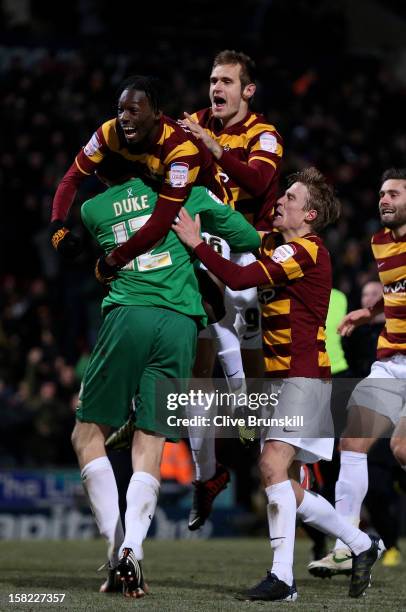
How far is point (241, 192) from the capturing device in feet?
23.3

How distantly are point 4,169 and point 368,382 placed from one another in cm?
1076

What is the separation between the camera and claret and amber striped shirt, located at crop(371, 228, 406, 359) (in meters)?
7.01

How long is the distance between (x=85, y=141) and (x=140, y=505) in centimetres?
1123

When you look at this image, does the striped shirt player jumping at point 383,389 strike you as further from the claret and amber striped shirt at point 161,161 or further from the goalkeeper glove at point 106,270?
the goalkeeper glove at point 106,270

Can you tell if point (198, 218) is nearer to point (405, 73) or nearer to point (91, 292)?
point (91, 292)

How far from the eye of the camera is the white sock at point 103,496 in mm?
6066

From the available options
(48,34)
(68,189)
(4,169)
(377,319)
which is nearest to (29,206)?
(4,169)

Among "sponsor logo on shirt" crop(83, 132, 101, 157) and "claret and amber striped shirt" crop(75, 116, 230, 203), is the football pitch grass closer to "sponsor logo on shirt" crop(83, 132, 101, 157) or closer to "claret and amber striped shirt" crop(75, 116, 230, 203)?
"claret and amber striped shirt" crop(75, 116, 230, 203)

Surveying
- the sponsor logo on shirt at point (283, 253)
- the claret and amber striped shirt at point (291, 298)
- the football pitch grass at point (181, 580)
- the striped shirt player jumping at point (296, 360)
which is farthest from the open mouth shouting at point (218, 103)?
the football pitch grass at point (181, 580)

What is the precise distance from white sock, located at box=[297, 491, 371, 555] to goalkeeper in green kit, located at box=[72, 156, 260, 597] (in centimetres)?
81

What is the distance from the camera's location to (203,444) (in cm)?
738

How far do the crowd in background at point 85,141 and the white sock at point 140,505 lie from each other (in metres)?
8.01

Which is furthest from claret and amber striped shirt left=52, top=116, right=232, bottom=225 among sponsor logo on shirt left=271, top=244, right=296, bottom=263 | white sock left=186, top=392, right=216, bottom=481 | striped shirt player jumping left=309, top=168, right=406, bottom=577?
white sock left=186, top=392, right=216, bottom=481

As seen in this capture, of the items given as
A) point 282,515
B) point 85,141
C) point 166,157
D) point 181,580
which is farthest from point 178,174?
point 85,141
